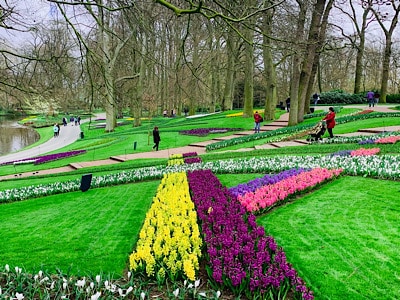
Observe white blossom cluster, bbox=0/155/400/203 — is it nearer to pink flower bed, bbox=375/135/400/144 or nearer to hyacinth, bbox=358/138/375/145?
pink flower bed, bbox=375/135/400/144

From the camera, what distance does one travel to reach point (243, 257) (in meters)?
3.91

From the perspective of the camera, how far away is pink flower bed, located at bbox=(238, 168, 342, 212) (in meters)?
6.14

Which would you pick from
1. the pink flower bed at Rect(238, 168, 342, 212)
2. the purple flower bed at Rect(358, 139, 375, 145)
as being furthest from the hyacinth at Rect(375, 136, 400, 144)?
the pink flower bed at Rect(238, 168, 342, 212)

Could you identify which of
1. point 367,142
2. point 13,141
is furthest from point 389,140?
point 13,141

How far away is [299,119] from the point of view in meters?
22.8

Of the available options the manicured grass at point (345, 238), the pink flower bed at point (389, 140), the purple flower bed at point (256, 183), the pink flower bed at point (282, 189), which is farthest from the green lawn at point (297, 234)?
the pink flower bed at point (389, 140)

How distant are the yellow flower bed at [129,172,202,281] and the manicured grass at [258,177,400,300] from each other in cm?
116

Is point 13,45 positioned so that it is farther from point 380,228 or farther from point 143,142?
point 143,142

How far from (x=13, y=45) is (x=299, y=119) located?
17.0 meters

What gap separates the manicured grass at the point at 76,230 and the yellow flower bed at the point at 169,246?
43 centimetres

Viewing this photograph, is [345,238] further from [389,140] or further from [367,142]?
[367,142]

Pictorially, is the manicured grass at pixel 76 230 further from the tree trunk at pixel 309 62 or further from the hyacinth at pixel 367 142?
the tree trunk at pixel 309 62

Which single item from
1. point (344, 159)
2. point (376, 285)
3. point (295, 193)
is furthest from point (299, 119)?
point (376, 285)

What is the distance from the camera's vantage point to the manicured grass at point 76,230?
15.6 feet
